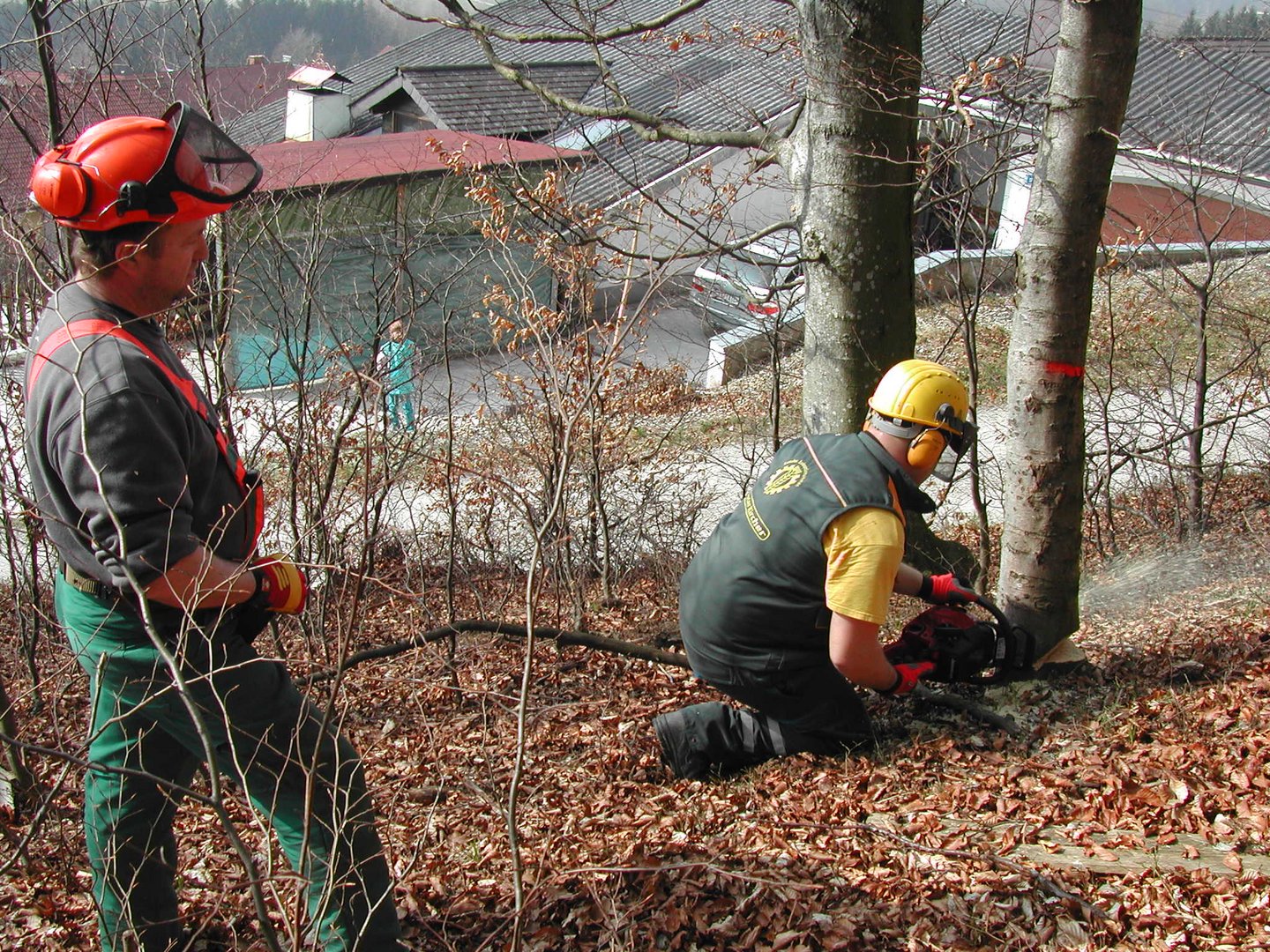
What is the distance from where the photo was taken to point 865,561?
11.0 feet

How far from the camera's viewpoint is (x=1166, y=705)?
3.83 m

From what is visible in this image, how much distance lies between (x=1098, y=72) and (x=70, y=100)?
188 inches

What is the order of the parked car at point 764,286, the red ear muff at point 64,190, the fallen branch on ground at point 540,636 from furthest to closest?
the parked car at point 764,286 < the fallen branch on ground at point 540,636 < the red ear muff at point 64,190

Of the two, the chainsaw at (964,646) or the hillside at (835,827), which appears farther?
the chainsaw at (964,646)

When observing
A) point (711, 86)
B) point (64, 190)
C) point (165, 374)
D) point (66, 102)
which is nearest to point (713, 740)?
point (165, 374)

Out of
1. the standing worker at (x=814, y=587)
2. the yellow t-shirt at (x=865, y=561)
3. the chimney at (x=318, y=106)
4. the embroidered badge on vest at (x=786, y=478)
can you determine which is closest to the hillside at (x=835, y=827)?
the standing worker at (x=814, y=587)

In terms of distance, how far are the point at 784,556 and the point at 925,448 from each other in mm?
603

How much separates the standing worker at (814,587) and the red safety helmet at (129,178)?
201 centimetres

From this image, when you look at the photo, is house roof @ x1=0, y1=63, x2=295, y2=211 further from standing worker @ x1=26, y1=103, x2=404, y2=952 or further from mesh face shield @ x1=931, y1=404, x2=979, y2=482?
mesh face shield @ x1=931, y1=404, x2=979, y2=482

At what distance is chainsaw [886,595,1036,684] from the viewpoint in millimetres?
4008

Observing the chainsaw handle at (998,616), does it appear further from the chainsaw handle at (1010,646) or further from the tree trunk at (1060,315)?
the tree trunk at (1060,315)

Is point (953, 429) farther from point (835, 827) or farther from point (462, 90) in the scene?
point (462, 90)

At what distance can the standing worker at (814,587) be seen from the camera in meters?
3.39

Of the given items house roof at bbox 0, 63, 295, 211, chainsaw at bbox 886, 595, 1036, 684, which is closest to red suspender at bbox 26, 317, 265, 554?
house roof at bbox 0, 63, 295, 211
